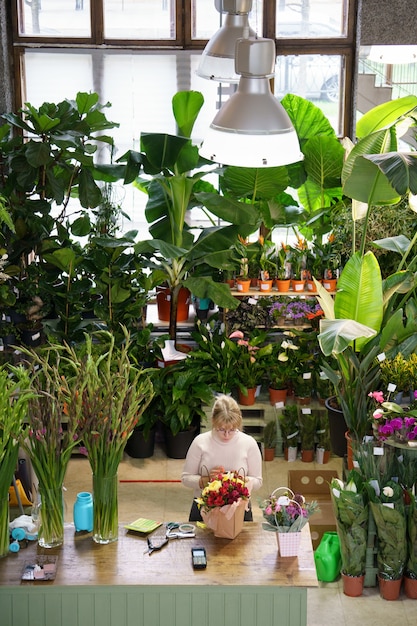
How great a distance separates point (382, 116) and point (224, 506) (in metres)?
3.61

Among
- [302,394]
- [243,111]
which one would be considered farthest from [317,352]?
[243,111]

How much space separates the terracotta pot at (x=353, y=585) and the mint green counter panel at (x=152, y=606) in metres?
1.57

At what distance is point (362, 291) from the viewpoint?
21.4 feet

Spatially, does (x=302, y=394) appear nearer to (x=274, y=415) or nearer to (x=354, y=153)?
(x=274, y=415)

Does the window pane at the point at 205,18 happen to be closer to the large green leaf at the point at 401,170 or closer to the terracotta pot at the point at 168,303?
the terracotta pot at the point at 168,303

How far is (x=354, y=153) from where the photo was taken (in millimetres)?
6340

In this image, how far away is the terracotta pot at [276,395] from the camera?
24.4 ft

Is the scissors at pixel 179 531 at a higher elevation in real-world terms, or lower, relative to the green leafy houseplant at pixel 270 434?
higher

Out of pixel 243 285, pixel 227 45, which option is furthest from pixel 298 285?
pixel 227 45

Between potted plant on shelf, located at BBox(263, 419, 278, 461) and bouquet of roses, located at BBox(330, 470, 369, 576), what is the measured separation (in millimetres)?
1833

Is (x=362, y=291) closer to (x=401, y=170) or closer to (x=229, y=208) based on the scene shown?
(x=229, y=208)

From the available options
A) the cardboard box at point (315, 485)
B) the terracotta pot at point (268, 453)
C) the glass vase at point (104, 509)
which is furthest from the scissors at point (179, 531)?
the terracotta pot at point (268, 453)

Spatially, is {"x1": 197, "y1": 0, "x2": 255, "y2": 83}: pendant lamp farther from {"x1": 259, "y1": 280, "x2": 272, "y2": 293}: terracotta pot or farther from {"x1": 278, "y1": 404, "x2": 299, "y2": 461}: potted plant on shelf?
{"x1": 278, "y1": 404, "x2": 299, "y2": 461}: potted plant on shelf

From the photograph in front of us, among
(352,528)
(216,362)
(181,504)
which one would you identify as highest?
(216,362)
